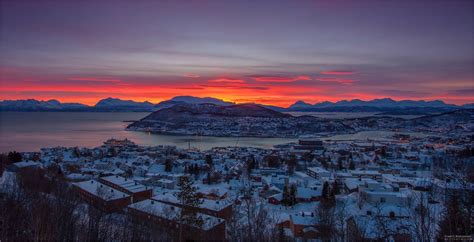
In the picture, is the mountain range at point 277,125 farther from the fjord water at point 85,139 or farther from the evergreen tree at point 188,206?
the evergreen tree at point 188,206

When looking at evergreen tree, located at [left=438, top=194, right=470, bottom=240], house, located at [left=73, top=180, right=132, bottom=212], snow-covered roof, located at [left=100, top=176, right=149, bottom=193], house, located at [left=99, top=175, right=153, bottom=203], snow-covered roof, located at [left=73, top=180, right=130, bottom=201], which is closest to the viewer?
evergreen tree, located at [left=438, top=194, right=470, bottom=240]

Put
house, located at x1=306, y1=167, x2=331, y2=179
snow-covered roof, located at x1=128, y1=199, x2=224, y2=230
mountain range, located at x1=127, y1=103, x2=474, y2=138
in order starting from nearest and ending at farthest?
snow-covered roof, located at x1=128, y1=199, x2=224, y2=230
house, located at x1=306, y1=167, x2=331, y2=179
mountain range, located at x1=127, y1=103, x2=474, y2=138

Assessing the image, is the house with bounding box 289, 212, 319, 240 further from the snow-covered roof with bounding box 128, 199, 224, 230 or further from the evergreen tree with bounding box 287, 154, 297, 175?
the evergreen tree with bounding box 287, 154, 297, 175

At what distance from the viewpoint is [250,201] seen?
5.55 m

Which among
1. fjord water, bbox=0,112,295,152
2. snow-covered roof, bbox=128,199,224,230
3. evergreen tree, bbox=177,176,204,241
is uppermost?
evergreen tree, bbox=177,176,204,241

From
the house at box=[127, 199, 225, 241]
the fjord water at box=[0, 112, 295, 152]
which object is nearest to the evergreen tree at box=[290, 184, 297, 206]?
the house at box=[127, 199, 225, 241]

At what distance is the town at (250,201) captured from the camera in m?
4.43

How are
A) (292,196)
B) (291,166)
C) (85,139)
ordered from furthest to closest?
1. (85,139)
2. (291,166)
3. (292,196)

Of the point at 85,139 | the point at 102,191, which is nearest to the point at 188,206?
the point at 102,191

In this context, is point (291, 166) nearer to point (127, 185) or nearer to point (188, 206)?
point (127, 185)

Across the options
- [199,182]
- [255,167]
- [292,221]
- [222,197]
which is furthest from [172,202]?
[255,167]

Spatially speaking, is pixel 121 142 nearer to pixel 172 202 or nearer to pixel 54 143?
pixel 54 143

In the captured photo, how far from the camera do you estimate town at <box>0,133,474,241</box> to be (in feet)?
14.5

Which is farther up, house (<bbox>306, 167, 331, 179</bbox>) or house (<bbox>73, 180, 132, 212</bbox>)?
house (<bbox>73, 180, 132, 212</bbox>)
